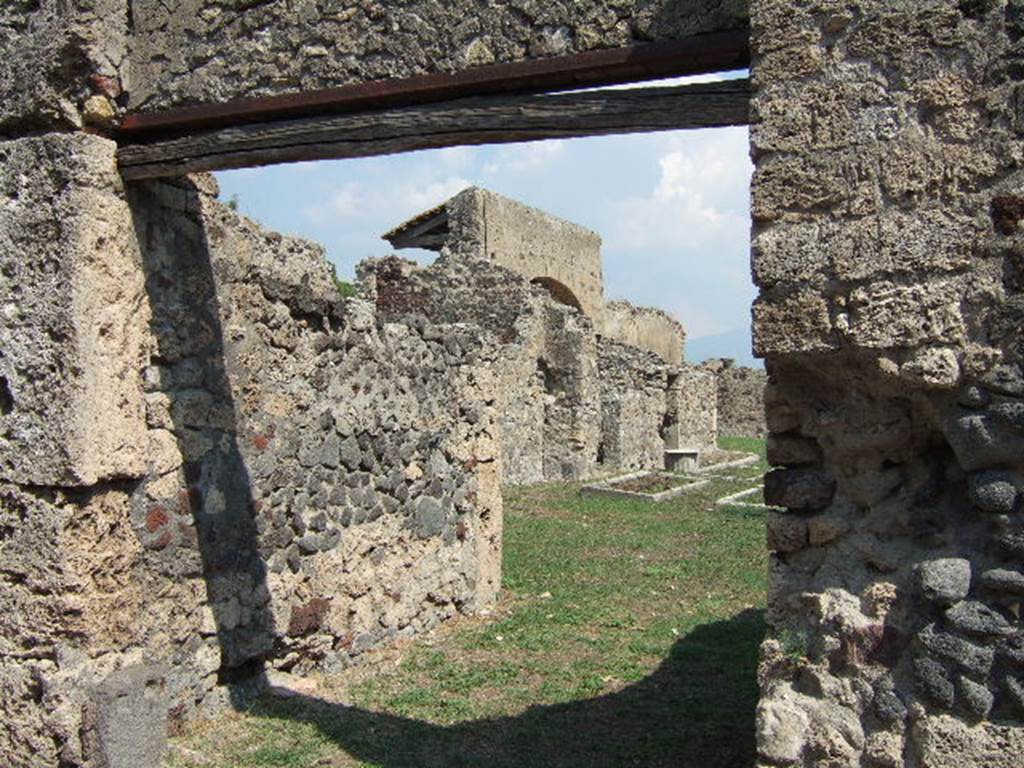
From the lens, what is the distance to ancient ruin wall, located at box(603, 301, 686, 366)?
2964cm

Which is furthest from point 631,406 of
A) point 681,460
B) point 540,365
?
point 540,365

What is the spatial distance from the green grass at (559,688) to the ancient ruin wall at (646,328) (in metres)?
20.0

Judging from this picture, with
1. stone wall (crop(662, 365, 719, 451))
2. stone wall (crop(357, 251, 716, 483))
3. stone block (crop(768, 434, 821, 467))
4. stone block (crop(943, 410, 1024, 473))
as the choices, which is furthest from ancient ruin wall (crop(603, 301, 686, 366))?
stone block (crop(943, 410, 1024, 473))

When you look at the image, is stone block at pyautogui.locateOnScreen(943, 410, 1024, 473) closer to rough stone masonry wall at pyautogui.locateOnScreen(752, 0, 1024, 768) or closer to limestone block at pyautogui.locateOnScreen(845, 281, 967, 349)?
rough stone masonry wall at pyautogui.locateOnScreen(752, 0, 1024, 768)

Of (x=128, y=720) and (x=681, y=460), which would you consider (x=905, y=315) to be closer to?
(x=128, y=720)

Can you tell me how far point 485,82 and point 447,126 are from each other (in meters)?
0.23

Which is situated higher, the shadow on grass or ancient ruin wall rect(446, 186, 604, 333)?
ancient ruin wall rect(446, 186, 604, 333)

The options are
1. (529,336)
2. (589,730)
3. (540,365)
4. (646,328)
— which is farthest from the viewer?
(646,328)

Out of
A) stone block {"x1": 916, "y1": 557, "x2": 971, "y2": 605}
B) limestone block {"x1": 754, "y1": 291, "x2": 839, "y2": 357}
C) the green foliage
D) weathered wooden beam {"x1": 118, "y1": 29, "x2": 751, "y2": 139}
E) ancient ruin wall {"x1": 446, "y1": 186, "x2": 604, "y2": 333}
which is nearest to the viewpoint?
stone block {"x1": 916, "y1": 557, "x2": 971, "y2": 605}

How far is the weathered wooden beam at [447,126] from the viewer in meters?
3.80

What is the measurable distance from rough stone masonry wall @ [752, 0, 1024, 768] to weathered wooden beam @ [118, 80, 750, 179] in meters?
0.38

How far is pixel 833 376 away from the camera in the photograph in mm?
3418

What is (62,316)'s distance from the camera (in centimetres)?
451

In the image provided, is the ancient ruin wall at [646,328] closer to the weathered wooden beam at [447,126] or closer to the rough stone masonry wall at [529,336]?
the rough stone masonry wall at [529,336]
